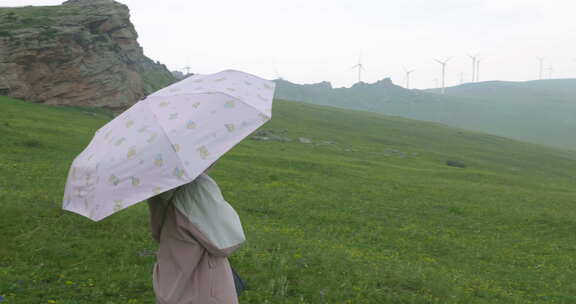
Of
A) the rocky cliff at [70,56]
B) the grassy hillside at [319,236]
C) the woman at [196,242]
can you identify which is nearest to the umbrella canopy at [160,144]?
the woman at [196,242]

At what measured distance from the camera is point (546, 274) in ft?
49.5

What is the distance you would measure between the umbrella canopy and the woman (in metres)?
0.28

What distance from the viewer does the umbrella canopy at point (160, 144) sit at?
15.0 ft

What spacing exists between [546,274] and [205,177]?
14.5 m

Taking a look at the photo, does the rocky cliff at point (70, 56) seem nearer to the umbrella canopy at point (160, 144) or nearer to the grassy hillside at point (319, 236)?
the grassy hillside at point (319, 236)

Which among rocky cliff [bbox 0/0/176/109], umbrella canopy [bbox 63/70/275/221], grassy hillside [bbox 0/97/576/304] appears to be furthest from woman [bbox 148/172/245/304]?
rocky cliff [bbox 0/0/176/109]

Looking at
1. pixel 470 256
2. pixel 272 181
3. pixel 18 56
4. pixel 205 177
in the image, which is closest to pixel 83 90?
pixel 18 56

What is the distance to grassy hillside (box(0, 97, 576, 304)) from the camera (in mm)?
9992

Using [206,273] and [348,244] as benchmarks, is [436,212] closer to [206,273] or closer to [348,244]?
[348,244]

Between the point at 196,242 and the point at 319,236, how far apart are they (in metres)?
12.5

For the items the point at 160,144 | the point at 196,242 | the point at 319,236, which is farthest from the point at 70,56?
the point at 196,242

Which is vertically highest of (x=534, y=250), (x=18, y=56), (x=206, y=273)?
(x=18, y=56)

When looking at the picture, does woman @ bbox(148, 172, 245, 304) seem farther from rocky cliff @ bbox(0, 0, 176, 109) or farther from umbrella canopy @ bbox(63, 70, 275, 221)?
rocky cliff @ bbox(0, 0, 176, 109)

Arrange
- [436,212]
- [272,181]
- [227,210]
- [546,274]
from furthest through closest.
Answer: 1. [272,181]
2. [436,212]
3. [546,274]
4. [227,210]
